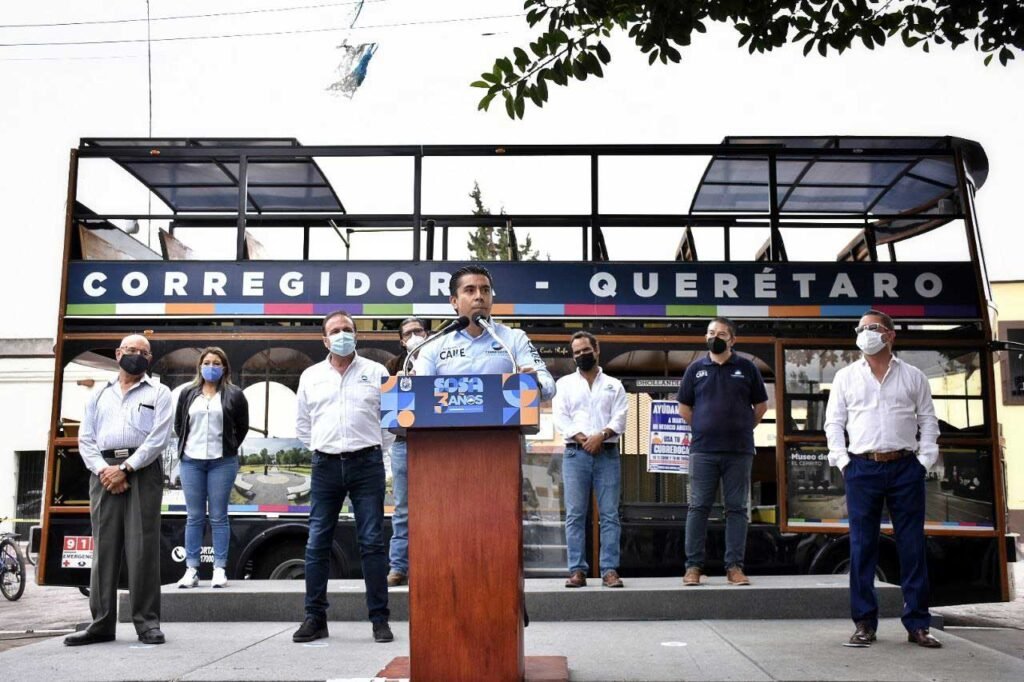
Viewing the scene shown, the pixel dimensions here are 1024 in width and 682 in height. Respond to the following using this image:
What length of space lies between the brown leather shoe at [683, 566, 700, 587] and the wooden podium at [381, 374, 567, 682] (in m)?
3.65

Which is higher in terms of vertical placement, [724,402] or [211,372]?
[211,372]

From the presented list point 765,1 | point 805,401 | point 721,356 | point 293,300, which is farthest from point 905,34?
point 293,300

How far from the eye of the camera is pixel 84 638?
619 cm

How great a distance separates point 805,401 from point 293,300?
181 inches

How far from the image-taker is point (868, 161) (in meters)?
9.94

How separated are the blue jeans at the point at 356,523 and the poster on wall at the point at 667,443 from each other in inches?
143

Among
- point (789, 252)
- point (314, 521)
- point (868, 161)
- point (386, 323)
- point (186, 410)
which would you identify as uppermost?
point (868, 161)

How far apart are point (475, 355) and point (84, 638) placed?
308 cm

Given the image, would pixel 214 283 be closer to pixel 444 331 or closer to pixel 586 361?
pixel 586 361

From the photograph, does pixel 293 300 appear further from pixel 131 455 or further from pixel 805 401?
pixel 805 401

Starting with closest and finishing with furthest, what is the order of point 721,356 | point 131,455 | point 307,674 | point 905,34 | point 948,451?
point 307,674 < point 905,34 < point 131,455 < point 721,356 < point 948,451

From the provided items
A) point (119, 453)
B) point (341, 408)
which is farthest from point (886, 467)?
point (119, 453)

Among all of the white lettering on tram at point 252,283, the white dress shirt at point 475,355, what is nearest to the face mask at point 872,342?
the white dress shirt at point 475,355

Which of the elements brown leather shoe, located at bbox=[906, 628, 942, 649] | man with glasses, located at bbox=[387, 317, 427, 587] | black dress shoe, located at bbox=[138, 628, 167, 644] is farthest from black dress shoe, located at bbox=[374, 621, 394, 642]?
brown leather shoe, located at bbox=[906, 628, 942, 649]
